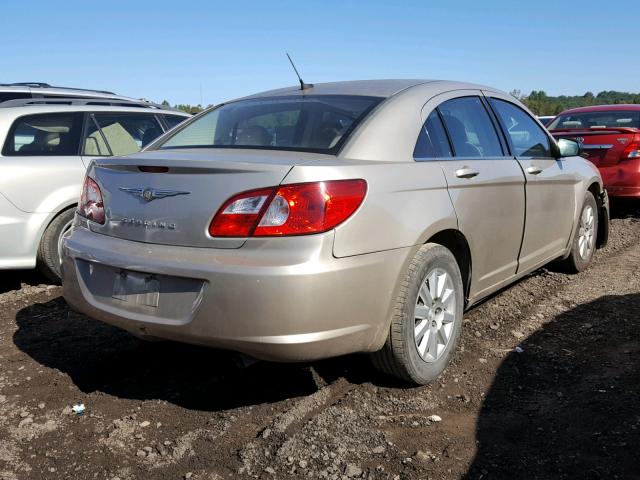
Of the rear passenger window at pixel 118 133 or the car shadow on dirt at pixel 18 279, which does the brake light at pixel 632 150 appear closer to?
the rear passenger window at pixel 118 133

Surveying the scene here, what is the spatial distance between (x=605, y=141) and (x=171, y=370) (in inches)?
245

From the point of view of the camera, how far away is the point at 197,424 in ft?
9.89

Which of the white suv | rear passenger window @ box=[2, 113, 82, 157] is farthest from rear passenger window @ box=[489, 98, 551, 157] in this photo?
rear passenger window @ box=[2, 113, 82, 157]

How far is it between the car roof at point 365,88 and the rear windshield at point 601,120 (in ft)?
17.6

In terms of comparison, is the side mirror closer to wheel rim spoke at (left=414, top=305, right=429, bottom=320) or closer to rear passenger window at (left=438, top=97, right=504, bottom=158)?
rear passenger window at (left=438, top=97, right=504, bottom=158)

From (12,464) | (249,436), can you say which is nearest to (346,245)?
(249,436)

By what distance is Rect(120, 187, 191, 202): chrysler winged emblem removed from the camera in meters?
2.90

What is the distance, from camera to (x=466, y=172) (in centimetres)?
357

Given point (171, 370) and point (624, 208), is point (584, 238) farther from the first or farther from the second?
point (624, 208)

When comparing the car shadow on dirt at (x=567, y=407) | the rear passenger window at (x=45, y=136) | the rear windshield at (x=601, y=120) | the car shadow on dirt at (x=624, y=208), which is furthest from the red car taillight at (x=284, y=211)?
the rear windshield at (x=601, y=120)

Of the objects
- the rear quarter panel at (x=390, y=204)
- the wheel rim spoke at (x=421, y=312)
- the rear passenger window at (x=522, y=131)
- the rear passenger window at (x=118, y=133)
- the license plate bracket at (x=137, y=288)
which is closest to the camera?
the rear quarter panel at (x=390, y=204)

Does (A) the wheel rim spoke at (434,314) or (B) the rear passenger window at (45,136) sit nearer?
(A) the wheel rim spoke at (434,314)

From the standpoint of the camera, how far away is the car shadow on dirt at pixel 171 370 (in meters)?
3.33

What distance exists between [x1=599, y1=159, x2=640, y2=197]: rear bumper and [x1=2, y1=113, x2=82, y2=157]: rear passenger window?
5.95m
